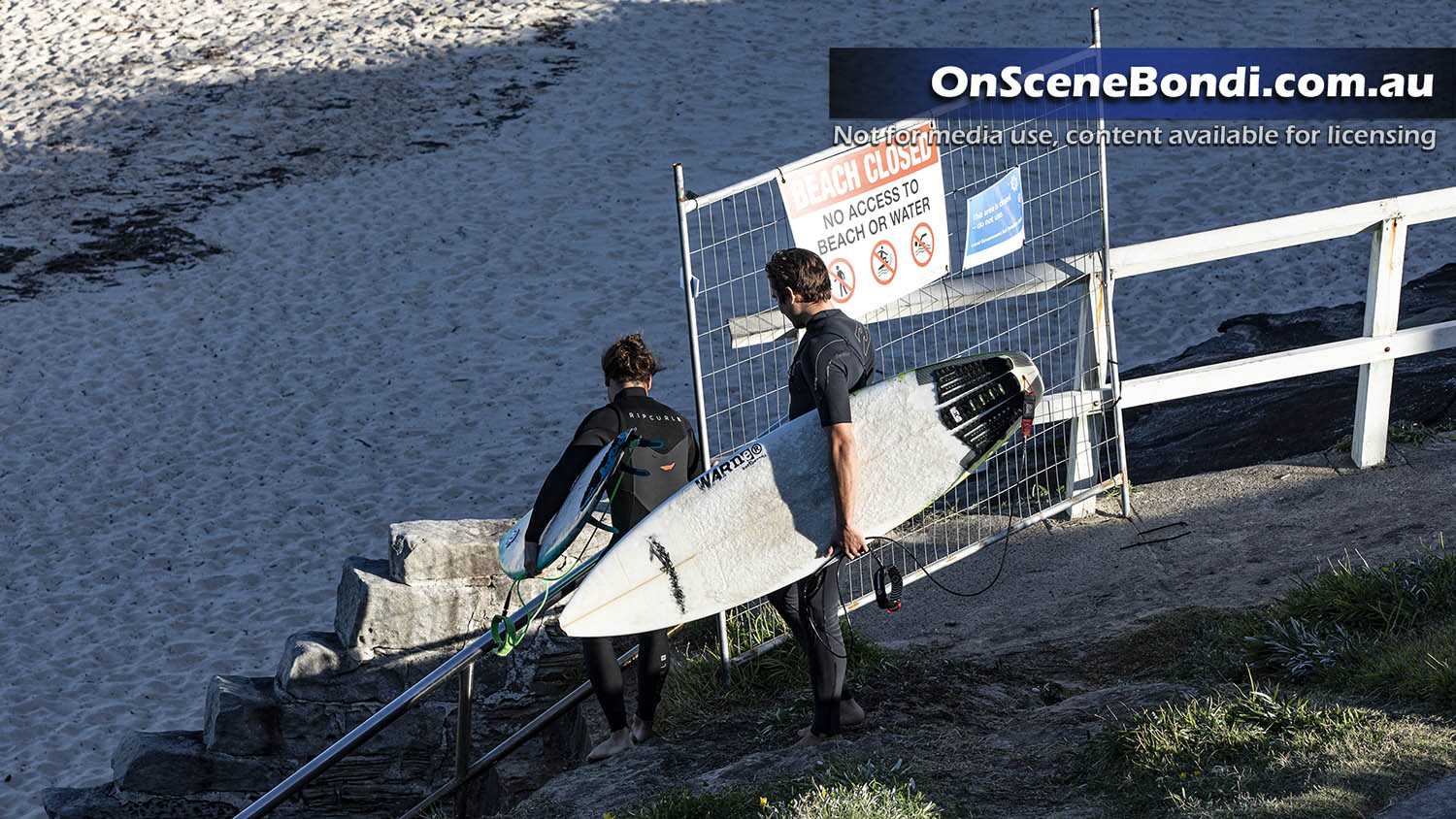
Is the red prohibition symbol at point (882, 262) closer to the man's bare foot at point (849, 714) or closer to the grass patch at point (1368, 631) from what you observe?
the man's bare foot at point (849, 714)

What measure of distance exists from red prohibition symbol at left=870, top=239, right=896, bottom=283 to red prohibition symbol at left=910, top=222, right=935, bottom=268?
0.12 meters

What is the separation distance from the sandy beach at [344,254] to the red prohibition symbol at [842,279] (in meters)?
5.23

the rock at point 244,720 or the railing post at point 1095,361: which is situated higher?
the railing post at point 1095,361

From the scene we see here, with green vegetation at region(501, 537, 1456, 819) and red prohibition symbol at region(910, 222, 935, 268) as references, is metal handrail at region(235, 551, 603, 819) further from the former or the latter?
red prohibition symbol at region(910, 222, 935, 268)

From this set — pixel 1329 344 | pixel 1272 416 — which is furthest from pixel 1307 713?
pixel 1272 416

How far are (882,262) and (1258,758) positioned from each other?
95.8 inches

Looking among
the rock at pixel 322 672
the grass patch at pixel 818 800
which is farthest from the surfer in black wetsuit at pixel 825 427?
the rock at pixel 322 672

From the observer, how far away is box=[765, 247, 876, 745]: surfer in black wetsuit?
4.14m

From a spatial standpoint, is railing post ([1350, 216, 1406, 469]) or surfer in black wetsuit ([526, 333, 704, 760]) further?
railing post ([1350, 216, 1406, 469])

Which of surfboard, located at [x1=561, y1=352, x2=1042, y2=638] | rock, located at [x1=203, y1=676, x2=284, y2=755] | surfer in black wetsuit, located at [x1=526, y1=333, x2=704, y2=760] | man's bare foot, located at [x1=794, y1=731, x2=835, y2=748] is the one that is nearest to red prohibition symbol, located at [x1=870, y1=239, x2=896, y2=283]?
surfboard, located at [x1=561, y1=352, x2=1042, y2=638]

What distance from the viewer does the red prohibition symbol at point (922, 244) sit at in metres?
5.35

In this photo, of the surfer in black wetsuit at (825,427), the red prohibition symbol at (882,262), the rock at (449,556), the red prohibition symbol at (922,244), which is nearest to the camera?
the surfer in black wetsuit at (825,427)

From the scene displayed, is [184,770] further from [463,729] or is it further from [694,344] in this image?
[694,344]
